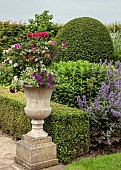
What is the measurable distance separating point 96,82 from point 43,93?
191cm

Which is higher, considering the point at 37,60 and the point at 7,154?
the point at 37,60

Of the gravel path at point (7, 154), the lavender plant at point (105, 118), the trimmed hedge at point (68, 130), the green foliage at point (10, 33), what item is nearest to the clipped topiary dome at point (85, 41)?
the gravel path at point (7, 154)

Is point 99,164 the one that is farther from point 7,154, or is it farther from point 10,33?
point 10,33

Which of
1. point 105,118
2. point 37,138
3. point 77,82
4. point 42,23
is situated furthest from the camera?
point 42,23

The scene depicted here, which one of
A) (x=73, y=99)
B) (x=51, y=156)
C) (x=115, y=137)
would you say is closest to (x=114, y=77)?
(x=73, y=99)

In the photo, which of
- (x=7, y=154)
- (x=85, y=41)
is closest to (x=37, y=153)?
(x=7, y=154)

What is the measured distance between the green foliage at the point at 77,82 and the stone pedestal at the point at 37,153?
4.68 ft

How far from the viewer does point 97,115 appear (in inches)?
223

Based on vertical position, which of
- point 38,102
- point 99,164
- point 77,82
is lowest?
point 99,164

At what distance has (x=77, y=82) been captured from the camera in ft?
21.0

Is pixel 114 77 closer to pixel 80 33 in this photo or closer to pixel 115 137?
pixel 115 137

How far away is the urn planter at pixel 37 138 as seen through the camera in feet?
15.8

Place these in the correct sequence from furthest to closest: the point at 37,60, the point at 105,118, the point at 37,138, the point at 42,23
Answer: the point at 42,23
the point at 105,118
the point at 37,138
the point at 37,60

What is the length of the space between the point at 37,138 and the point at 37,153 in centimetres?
19
